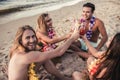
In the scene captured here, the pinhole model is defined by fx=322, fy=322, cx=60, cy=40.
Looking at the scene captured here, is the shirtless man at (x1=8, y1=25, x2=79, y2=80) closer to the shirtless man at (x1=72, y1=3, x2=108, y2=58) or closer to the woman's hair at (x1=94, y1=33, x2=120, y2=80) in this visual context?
the woman's hair at (x1=94, y1=33, x2=120, y2=80)

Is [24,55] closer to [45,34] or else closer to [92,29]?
[45,34]

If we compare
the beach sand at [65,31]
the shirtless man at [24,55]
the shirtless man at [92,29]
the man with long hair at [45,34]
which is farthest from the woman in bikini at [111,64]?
the shirtless man at [92,29]

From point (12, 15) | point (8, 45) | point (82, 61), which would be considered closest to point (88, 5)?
point (82, 61)

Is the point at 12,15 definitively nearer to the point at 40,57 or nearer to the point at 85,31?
the point at 85,31

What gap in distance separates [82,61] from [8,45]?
8.65 feet

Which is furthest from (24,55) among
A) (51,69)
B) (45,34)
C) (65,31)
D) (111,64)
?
(65,31)

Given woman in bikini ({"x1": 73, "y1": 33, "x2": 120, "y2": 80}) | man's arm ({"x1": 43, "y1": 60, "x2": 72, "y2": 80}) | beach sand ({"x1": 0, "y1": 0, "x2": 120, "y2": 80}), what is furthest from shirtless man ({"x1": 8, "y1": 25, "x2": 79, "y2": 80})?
beach sand ({"x1": 0, "y1": 0, "x2": 120, "y2": 80})

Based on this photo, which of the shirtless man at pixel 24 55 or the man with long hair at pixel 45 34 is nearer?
the shirtless man at pixel 24 55

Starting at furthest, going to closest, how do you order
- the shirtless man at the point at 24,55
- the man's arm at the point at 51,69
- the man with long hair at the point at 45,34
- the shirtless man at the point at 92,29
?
the shirtless man at the point at 92,29
the man with long hair at the point at 45,34
the man's arm at the point at 51,69
the shirtless man at the point at 24,55

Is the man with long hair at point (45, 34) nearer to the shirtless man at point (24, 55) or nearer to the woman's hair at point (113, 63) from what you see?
the shirtless man at point (24, 55)

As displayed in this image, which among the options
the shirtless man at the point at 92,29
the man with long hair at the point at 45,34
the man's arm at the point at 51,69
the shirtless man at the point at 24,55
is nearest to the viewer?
the shirtless man at the point at 24,55

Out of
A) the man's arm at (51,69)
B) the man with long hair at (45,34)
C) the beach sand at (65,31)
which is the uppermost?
the man with long hair at (45,34)

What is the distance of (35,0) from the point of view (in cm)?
2033

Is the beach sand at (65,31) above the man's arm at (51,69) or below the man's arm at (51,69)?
below
